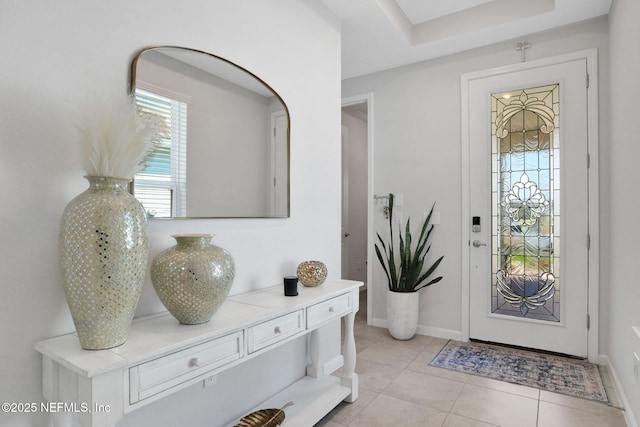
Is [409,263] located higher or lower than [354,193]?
lower

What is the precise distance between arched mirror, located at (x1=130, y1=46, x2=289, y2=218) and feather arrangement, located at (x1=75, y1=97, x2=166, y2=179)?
0.28 m

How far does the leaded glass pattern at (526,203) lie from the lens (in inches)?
113

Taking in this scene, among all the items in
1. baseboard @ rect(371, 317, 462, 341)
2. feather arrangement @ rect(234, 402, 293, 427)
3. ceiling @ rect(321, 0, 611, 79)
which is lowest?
baseboard @ rect(371, 317, 462, 341)

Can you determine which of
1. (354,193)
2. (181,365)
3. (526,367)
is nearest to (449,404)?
(526,367)

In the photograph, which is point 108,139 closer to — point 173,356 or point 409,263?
point 173,356

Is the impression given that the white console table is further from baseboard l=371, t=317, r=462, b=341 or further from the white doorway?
the white doorway

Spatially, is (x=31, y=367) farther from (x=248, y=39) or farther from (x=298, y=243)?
(x=248, y=39)

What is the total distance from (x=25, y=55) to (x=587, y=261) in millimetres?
3405

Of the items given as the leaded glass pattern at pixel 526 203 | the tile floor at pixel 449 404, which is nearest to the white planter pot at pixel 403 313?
the tile floor at pixel 449 404

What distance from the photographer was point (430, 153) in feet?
11.1

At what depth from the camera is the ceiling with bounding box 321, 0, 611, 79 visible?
2.61m

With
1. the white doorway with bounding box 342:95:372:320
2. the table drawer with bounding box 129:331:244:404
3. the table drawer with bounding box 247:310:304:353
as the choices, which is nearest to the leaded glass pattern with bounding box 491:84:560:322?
the table drawer with bounding box 247:310:304:353

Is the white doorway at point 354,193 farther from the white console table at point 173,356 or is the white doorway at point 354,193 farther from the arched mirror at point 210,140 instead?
the white console table at point 173,356

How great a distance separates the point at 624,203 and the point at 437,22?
195 cm
